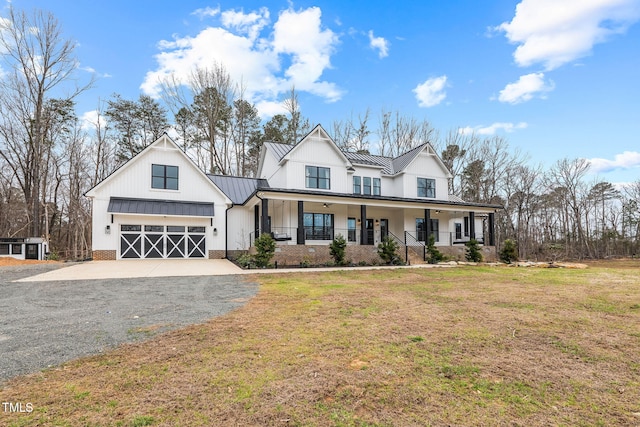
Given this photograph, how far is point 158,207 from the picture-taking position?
18078mm

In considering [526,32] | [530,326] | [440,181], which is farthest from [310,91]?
[530,326]

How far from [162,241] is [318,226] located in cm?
944

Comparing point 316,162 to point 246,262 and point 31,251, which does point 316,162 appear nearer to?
point 246,262

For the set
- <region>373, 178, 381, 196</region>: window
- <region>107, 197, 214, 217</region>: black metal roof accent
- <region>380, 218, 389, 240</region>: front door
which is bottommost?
<region>380, 218, 389, 240</region>: front door

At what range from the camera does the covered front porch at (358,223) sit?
17.1 meters

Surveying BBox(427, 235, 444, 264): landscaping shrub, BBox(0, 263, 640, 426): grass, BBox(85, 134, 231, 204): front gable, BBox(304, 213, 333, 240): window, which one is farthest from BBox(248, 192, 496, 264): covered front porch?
BBox(0, 263, 640, 426): grass

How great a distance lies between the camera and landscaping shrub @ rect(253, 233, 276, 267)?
1496 cm

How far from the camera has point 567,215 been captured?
3181cm

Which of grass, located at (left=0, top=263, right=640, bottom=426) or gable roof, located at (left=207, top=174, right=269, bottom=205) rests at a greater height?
gable roof, located at (left=207, top=174, right=269, bottom=205)

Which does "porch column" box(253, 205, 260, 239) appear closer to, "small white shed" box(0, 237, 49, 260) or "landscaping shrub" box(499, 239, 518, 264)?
"small white shed" box(0, 237, 49, 260)

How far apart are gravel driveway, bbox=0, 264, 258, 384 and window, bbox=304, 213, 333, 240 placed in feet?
31.0

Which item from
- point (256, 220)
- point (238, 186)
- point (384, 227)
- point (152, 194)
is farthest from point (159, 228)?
point (384, 227)

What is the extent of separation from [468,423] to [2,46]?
1353 inches

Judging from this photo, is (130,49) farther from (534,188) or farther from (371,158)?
(534,188)
